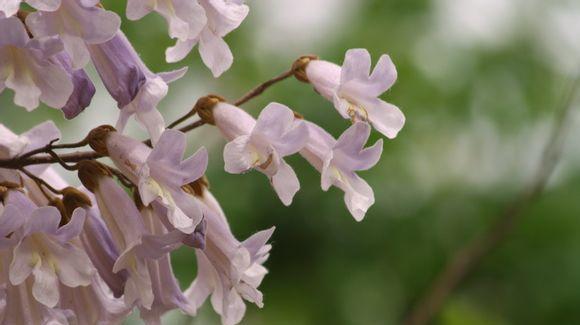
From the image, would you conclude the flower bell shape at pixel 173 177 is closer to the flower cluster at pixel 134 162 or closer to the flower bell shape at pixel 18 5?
the flower cluster at pixel 134 162

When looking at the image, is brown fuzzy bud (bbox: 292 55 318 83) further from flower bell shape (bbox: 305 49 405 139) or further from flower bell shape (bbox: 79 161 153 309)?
flower bell shape (bbox: 79 161 153 309)

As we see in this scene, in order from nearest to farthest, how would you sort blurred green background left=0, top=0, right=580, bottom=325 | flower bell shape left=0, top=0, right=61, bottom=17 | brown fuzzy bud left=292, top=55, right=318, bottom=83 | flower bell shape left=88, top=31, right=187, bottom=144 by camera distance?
flower bell shape left=0, top=0, right=61, bottom=17
flower bell shape left=88, top=31, right=187, bottom=144
brown fuzzy bud left=292, top=55, right=318, bottom=83
blurred green background left=0, top=0, right=580, bottom=325

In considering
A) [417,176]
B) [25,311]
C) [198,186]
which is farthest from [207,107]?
[417,176]

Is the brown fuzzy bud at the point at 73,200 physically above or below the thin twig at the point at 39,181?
below

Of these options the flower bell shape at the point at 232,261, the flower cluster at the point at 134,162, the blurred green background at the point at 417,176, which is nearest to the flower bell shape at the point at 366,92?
the flower cluster at the point at 134,162

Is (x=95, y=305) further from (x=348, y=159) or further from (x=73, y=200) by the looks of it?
(x=348, y=159)

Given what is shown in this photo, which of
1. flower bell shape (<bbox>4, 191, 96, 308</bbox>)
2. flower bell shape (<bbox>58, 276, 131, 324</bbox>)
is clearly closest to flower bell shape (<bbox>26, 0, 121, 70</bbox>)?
flower bell shape (<bbox>4, 191, 96, 308</bbox>)
